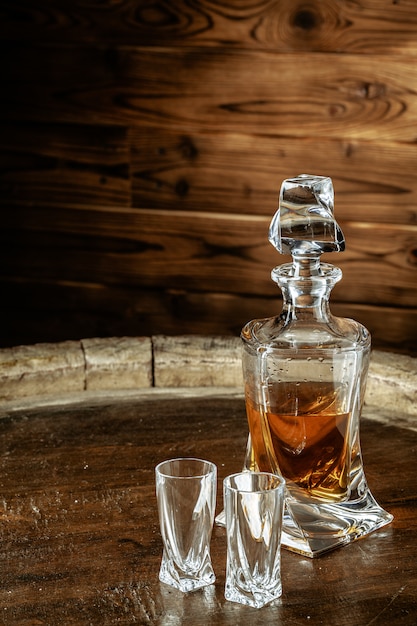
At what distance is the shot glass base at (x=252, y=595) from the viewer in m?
0.80

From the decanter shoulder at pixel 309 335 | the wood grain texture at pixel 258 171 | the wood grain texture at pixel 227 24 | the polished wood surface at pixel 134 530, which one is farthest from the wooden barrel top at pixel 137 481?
the wood grain texture at pixel 227 24

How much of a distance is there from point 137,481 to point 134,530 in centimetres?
13

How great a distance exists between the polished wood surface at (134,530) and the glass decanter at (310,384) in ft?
0.14

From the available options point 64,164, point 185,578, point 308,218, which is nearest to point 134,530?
point 185,578

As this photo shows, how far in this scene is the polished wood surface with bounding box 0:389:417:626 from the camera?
0.80m

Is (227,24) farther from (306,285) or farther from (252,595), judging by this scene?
(252,595)

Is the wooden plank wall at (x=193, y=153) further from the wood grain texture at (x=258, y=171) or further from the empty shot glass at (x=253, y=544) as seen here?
the empty shot glass at (x=253, y=544)

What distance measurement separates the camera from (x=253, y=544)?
0.80 meters

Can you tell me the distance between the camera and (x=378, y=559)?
890 millimetres

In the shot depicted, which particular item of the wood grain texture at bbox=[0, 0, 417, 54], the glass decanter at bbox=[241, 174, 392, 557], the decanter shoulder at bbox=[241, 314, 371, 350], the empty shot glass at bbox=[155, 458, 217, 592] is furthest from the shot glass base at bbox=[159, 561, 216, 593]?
the wood grain texture at bbox=[0, 0, 417, 54]

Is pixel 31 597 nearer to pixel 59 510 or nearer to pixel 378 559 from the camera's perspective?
pixel 59 510

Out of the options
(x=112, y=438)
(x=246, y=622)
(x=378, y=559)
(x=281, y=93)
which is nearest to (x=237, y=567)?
(x=246, y=622)

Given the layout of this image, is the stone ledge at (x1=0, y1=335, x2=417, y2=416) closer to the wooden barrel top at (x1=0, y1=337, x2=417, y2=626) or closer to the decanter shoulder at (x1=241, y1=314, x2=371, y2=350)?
the wooden barrel top at (x1=0, y1=337, x2=417, y2=626)

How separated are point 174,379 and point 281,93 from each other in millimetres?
1200
